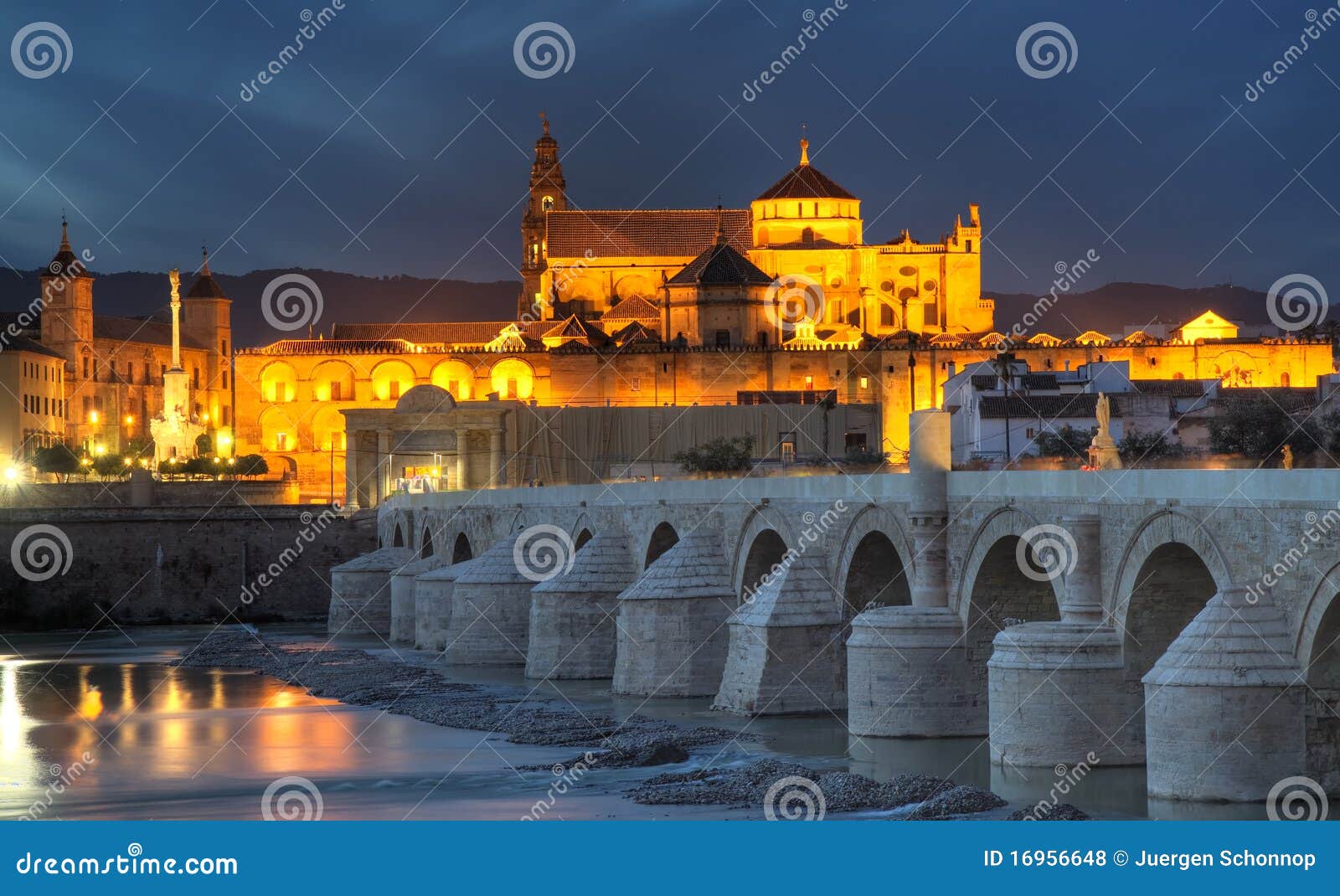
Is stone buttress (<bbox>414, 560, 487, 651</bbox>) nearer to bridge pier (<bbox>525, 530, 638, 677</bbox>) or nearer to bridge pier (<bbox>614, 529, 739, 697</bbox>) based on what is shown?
bridge pier (<bbox>525, 530, 638, 677</bbox>)

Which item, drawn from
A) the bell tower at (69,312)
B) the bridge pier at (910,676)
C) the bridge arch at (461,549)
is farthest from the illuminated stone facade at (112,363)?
the bridge pier at (910,676)

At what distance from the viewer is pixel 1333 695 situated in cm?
1736

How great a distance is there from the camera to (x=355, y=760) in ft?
87.9

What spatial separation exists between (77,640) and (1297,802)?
140 feet

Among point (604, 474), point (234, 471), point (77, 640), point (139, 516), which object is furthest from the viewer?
point (234, 471)

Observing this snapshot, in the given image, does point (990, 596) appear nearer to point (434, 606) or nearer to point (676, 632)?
point (676, 632)

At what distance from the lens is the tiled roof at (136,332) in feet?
373

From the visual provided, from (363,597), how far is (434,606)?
29.5ft

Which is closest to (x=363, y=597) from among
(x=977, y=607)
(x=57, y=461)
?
(x=977, y=607)

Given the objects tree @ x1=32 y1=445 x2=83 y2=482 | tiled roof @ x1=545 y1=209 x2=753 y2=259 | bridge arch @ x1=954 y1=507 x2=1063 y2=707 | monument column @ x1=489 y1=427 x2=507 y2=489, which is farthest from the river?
tiled roof @ x1=545 y1=209 x2=753 y2=259

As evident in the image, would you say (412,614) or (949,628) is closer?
(949,628)

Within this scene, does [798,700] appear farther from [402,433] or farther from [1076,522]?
[402,433]

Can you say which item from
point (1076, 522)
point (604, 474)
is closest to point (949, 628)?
point (1076, 522)

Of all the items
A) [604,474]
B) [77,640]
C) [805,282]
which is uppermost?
[805,282]
